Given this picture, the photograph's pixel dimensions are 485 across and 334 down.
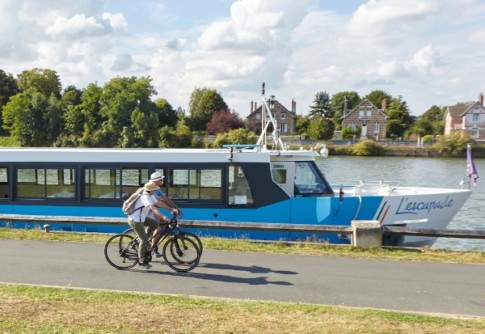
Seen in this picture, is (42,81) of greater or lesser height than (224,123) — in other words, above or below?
above

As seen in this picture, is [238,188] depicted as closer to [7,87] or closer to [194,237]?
[194,237]

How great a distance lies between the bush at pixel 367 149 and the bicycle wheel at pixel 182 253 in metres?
62.9

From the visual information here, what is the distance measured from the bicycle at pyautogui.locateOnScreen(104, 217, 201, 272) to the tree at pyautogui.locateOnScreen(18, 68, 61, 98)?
97.0m

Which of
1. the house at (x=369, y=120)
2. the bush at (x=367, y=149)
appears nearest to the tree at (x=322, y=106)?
the house at (x=369, y=120)

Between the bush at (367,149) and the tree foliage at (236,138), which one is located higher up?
the tree foliage at (236,138)

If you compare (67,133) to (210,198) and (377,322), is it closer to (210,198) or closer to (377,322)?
(210,198)

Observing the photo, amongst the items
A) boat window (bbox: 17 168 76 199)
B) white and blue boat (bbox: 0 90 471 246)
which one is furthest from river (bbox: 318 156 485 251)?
boat window (bbox: 17 168 76 199)

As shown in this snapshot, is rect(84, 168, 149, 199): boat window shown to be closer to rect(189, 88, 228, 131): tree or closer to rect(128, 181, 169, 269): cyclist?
rect(128, 181, 169, 269): cyclist

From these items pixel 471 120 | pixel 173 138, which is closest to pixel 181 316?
pixel 173 138

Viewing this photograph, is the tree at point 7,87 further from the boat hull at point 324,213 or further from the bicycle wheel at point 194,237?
the bicycle wheel at point 194,237

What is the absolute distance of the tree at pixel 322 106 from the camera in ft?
392

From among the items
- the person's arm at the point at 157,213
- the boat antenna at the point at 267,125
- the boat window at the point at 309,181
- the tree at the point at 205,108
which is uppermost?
the tree at the point at 205,108

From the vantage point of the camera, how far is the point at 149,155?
12758mm

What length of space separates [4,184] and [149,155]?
4.50m
